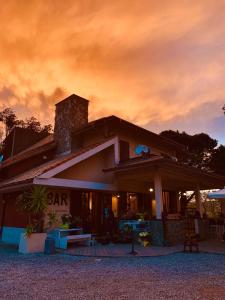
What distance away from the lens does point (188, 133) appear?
3073 cm

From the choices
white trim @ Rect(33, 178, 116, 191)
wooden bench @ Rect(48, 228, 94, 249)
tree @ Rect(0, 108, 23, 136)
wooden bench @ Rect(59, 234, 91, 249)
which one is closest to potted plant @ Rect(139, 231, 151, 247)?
wooden bench @ Rect(48, 228, 94, 249)

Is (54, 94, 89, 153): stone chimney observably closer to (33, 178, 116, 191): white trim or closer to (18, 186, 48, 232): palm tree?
(33, 178, 116, 191): white trim

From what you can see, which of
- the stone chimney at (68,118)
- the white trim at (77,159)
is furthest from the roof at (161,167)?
the stone chimney at (68,118)

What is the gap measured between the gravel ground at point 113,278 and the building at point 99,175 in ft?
12.5

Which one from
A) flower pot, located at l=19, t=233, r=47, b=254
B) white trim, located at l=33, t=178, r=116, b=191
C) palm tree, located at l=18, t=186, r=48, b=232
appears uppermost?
white trim, located at l=33, t=178, r=116, b=191

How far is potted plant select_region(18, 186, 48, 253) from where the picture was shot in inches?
405

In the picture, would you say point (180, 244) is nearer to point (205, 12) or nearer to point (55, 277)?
point (55, 277)

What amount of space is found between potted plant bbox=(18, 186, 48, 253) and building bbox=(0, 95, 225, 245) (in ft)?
1.97

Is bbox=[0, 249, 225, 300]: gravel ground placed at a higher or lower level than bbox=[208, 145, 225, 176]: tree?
lower

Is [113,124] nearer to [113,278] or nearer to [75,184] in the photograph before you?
[75,184]

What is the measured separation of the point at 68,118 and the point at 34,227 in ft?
28.4

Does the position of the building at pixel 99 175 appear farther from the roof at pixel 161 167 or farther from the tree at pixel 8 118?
the tree at pixel 8 118

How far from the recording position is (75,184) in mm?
13125

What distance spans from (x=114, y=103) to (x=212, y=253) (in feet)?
42.9
